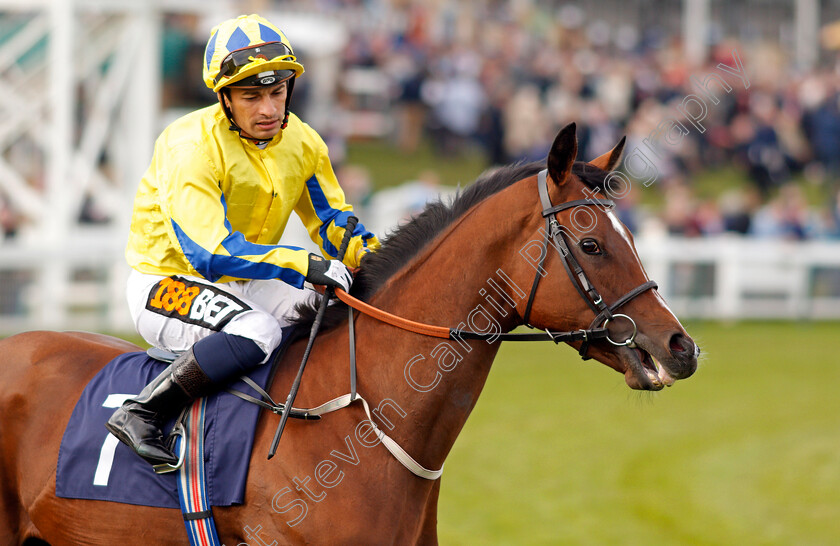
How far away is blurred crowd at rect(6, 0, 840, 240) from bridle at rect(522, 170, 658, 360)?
11.6 metres

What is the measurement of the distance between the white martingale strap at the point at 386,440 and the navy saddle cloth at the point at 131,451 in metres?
0.23

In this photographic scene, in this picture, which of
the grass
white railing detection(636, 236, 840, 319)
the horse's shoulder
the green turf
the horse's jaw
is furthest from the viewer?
the grass

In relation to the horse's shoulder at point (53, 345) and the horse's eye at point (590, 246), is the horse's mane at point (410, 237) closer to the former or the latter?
the horse's eye at point (590, 246)

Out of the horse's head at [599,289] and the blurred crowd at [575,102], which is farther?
the blurred crowd at [575,102]

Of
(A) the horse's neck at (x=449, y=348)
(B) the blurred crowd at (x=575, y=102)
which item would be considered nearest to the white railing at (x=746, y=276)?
(B) the blurred crowd at (x=575, y=102)

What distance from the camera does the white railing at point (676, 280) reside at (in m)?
10.8

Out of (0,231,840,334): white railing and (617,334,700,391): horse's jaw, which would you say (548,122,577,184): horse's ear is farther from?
(0,231,840,334): white railing

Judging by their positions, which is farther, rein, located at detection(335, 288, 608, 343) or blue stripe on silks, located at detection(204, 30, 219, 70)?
blue stripe on silks, located at detection(204, 30, 219, 70)

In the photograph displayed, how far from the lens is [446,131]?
59.3 ft

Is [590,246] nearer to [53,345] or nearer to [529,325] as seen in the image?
[529,325]

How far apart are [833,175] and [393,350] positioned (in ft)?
58.5

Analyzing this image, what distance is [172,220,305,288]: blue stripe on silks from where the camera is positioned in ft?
10.2

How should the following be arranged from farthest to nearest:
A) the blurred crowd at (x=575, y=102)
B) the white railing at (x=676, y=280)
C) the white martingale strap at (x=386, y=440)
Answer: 1. the blurred crowd at (x=575, y=102)
2. the white railing at (x=676, y=280)
3. the white martingale strap at (x=386, y=440)

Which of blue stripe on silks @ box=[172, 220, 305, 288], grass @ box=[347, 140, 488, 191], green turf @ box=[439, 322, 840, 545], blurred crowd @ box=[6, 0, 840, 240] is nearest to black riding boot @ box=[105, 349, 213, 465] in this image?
blue stripe on silks @ box=[172, 220, 305, 288]
